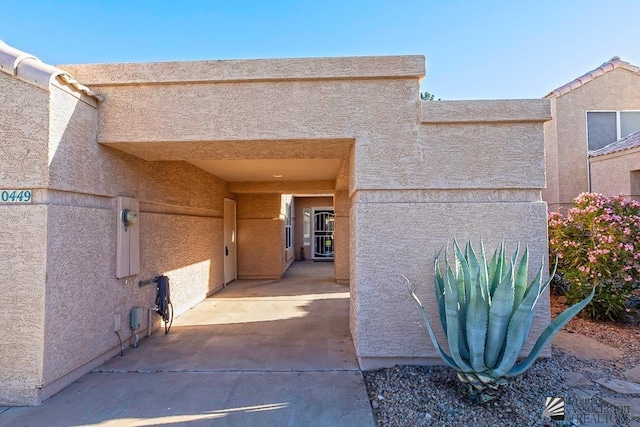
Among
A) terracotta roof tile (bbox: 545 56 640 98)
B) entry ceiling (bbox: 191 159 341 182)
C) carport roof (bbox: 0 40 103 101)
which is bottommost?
entry ceiling (bbox: 191 159 341 182)

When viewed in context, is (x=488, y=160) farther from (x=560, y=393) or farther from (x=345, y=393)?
(x=345, y=393)

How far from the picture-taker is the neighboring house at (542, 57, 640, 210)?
11.4m

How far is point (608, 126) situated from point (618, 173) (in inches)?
122

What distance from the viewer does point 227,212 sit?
11250 mm

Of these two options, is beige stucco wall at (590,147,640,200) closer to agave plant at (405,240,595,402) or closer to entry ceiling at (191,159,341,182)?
entry ceiling at (191,159,341,182)

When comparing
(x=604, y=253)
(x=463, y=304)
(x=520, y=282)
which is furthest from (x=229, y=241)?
(x=604, y=253)

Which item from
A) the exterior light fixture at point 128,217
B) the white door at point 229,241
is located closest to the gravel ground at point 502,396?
the exterior light fixture at point 128,217

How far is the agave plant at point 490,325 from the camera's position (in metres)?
3.23

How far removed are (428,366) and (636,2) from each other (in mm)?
7113

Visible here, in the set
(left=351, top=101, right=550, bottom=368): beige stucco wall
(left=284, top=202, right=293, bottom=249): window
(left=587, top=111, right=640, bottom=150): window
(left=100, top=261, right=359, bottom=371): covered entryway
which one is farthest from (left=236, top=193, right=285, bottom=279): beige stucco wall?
(left=587, top=111, right=640, bottom=150): window

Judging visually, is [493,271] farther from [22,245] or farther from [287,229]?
[287,229]

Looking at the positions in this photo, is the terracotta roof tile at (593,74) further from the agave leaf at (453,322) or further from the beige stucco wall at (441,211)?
the agave leaf at (453,322)

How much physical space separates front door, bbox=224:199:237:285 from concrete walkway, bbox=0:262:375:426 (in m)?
4.16

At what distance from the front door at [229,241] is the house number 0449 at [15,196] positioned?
23.7ft
